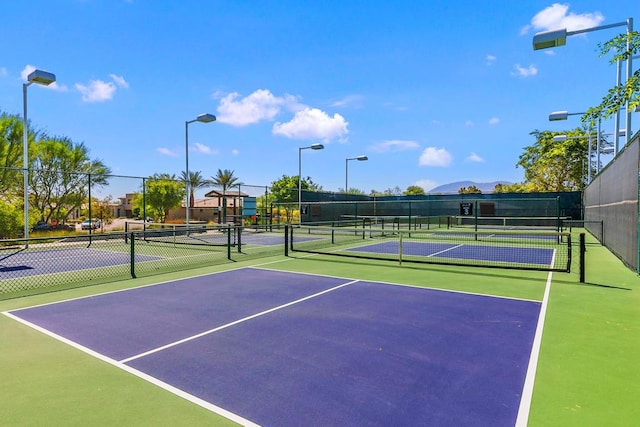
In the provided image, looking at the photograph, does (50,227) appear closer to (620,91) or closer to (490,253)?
(490,253)

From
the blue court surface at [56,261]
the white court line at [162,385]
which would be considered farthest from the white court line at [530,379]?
the blue court surface at [56,261]

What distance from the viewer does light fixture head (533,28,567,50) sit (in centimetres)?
912

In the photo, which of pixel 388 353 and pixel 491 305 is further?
pixel 491 305

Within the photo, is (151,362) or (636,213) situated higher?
(636,213)

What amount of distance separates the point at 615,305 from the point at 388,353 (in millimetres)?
5234

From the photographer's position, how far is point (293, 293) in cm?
806

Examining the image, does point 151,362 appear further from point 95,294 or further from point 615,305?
point 615,305

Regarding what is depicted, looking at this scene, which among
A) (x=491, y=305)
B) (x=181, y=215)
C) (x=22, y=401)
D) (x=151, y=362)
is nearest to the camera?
(x=22, y=401)

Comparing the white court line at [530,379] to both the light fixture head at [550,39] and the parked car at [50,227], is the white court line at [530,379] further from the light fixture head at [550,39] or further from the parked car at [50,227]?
the parked car at [50,227]

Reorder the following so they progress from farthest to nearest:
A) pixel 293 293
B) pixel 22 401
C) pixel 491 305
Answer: pixel 293 293, pixel 491 305, pixel 22 401

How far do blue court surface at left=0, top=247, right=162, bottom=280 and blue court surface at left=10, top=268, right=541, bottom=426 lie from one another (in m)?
4.56

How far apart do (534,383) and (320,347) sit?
2.46 meters

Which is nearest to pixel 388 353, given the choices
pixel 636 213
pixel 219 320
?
pixel 219 320

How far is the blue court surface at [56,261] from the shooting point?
1082cm
